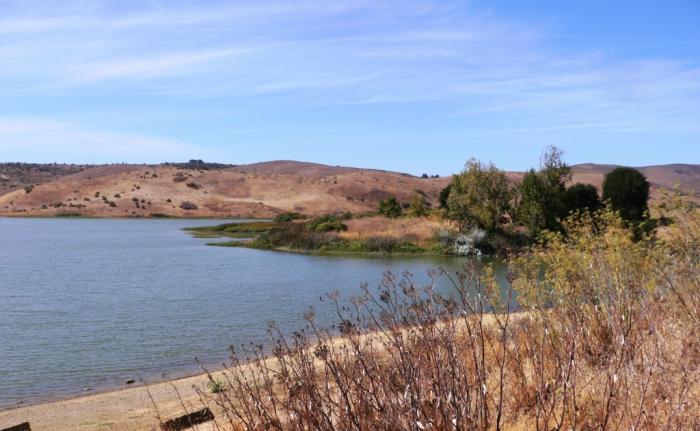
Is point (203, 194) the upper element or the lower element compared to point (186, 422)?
upper

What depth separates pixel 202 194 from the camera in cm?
12281

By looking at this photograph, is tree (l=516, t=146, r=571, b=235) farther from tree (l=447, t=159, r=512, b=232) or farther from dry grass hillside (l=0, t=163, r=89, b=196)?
dry grass hillside (l=0, t=163, r=89, b=196)

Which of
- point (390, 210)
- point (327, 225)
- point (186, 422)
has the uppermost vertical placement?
point (390, 210)

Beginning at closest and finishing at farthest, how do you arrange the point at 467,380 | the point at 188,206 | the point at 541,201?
the point at 467,380, the point at 541,201, the point at 188,206

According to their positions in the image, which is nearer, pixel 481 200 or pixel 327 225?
pixel 481 200

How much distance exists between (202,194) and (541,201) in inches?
3265

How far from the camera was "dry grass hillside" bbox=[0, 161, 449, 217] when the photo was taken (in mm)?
110938

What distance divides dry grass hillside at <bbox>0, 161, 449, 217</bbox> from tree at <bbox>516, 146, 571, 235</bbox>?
61527mm

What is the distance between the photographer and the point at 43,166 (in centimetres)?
19038

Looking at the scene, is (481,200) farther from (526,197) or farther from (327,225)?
(327,225)

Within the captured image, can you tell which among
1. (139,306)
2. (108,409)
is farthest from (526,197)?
(108,409)

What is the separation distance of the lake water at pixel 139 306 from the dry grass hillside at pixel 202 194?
63.2 meters

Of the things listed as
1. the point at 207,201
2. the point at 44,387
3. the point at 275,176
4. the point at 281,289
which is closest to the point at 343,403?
the point at 44,387

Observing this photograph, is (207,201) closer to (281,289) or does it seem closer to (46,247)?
(46,247)
